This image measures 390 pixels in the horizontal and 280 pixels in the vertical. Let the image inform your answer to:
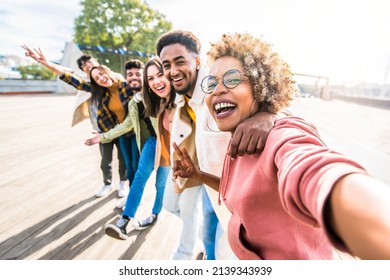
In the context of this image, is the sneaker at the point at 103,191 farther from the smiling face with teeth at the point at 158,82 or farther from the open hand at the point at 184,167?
the open hand at the point at 184,167

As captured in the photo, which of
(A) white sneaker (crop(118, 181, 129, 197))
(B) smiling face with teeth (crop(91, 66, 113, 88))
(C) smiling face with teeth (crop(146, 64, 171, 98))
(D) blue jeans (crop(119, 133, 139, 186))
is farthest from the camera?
(A) white sneaker (crop(118, 181, 129, 197))

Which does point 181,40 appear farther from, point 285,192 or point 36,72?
point 36,72

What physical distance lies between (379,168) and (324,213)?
455 centimetres

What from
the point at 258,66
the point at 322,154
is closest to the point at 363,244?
the point at 322,154

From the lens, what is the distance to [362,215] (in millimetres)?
400

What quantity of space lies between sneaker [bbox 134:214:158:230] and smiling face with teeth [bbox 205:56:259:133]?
1.60 metres

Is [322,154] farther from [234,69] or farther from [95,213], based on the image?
[95,213]

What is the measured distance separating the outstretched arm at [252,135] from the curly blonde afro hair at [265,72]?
0.36ft

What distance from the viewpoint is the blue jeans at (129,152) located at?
2674 mm

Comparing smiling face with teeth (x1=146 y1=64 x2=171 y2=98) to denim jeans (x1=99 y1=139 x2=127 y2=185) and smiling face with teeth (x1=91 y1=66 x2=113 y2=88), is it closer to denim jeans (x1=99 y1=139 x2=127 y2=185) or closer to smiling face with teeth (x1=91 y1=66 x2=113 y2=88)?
smiling face with teeth (x1=91 y1=66 x2=113 y2=88)

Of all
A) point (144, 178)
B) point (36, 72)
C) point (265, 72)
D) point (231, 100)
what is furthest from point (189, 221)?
point (36, 72)

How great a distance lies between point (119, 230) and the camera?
1934 mm

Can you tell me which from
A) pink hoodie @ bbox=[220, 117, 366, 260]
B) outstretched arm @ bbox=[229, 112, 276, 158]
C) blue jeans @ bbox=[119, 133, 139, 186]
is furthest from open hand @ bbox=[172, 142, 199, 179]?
blue jeans @ bbox=[119, 133, 139, 186]

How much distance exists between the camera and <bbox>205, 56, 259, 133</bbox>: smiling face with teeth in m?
0.95
